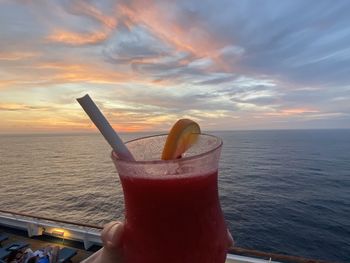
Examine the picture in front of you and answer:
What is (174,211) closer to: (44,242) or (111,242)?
(111,242)

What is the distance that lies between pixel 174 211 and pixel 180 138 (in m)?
0.24

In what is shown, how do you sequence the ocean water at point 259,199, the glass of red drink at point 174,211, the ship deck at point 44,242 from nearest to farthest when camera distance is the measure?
the glass of red drink at point 174,211
the ship deck at point 44,242
the ocean water at point 259,199

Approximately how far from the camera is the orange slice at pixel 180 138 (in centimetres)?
92

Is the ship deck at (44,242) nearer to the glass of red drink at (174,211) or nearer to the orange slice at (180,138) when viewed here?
the glass of red drink at (174,211)

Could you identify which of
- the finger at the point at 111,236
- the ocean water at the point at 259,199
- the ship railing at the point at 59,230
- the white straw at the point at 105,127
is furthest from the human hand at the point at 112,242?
the ocean water at the point at 259,199

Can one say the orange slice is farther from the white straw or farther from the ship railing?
the ship railing

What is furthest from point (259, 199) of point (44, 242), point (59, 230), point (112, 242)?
point (112, 242)

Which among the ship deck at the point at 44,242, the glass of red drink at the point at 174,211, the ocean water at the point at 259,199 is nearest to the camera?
the glass of red drink at the point at 174,211

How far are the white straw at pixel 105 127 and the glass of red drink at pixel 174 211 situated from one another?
0.03 m

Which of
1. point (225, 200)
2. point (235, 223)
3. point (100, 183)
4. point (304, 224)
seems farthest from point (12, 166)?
point (304, 224)

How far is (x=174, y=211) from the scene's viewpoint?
91 centimetres

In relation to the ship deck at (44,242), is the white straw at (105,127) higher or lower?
higher

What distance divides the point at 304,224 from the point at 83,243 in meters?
17.0

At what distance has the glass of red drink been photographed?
884 mm
